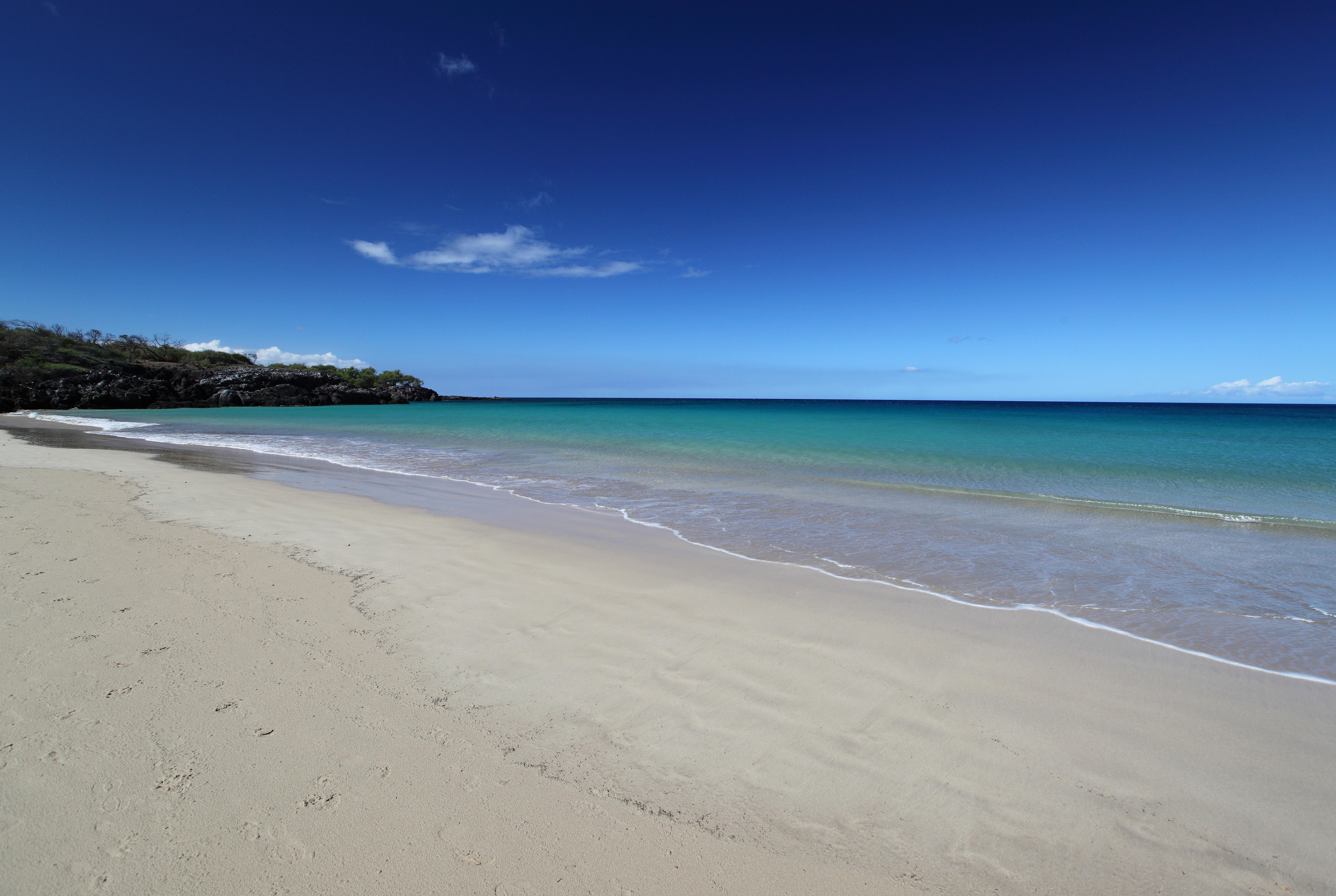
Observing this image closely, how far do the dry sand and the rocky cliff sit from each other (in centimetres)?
5257

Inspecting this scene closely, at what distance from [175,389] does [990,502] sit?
63.4 meters

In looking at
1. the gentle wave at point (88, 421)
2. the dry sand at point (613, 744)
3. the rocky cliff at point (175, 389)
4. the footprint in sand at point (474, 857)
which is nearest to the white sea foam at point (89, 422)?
the gentle wave at point (88, 421)

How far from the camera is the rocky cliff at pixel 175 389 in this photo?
39.0 metres

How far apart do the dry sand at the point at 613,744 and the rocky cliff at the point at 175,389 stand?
172ft

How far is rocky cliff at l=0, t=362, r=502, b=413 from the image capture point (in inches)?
1537

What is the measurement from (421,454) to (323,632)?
1424 cm

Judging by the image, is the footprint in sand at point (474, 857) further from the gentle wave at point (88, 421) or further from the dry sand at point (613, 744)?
the gentle wave at point (88, 421)

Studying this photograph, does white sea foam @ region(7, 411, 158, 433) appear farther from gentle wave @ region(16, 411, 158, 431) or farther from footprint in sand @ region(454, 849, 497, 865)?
A: footprint in sand @ region(454, 849, 497, 865)

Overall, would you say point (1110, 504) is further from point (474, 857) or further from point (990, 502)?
point (474, 857)

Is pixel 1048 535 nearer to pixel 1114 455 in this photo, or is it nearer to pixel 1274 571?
pixel 1274 571

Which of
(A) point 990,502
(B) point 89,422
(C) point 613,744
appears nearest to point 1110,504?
(A) point 990,502

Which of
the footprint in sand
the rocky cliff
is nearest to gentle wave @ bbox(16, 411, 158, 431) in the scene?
the rocky cliff

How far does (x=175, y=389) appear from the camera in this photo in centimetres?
4806

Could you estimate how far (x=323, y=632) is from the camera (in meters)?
3.84
